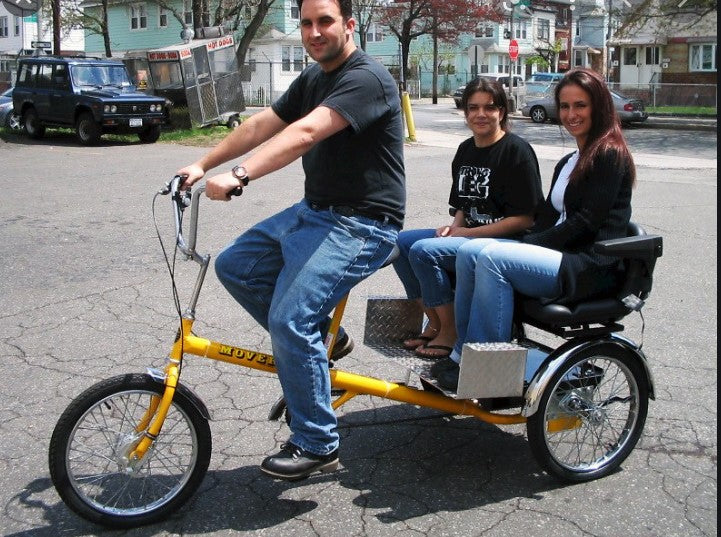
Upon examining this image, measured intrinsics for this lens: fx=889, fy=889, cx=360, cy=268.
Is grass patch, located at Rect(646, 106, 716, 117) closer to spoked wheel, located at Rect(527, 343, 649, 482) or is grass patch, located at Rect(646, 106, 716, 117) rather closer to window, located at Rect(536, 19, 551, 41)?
window, located at Rect(536, 19, 551, 41)

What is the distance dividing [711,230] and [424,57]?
52586 millimetres

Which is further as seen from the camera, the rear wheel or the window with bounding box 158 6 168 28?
the window with bounding box 158 6 168 28

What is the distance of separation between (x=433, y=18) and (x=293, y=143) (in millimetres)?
48821

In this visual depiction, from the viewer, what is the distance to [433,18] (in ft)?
163

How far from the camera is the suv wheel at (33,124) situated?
821 inches

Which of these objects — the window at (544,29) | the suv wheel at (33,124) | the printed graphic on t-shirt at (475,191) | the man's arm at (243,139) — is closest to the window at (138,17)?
the window at (544,29)

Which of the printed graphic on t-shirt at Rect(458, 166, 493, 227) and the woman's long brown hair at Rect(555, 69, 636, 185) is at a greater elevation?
the woman's long brown hair at Rect(555, 69, 636, 185)

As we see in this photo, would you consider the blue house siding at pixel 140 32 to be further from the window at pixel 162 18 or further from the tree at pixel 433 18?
the tree at pixel 433 18

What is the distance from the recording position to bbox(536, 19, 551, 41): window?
222ft

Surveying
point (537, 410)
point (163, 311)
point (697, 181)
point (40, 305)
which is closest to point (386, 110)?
point (537, 410)

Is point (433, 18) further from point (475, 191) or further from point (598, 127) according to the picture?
point (598, 127)

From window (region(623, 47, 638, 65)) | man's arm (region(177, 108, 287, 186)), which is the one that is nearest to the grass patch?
window (region(623, 47, 638, 65))

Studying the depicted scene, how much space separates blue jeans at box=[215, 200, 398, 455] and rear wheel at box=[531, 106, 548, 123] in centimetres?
2946

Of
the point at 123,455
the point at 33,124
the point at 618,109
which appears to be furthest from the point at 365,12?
the point at 123,455
